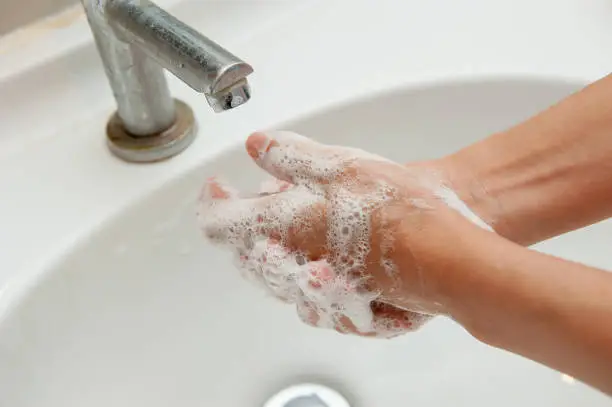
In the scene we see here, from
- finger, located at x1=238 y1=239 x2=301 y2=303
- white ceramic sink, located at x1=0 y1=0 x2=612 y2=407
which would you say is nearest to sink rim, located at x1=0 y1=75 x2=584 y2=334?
white ceramic sink, located at x1=0 y1=0 x2=612 y2=407

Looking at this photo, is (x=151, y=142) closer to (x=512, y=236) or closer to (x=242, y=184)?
(x=242, y=184)

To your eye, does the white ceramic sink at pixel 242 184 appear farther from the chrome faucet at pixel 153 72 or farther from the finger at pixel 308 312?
the finger at pixel 308 312

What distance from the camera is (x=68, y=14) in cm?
53

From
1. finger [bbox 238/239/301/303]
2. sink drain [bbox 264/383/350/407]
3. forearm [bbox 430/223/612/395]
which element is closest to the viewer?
forearm [bbox 430/223/612/395]

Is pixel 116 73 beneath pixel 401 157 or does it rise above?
above

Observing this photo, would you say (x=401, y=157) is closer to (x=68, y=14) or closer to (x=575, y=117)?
(x=575, y=117)

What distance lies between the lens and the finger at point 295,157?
1.32 ft

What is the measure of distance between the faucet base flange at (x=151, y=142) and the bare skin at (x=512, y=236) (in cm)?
7

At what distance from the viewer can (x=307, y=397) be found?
522 mm

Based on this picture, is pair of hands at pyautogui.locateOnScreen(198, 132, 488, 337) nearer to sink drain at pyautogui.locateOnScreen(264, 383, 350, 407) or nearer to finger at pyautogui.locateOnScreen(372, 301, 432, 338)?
finger at pyautogui.locateOnScreen(372, 301, 432, 338)

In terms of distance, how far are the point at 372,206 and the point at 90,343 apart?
21cm

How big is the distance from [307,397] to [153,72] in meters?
0.26

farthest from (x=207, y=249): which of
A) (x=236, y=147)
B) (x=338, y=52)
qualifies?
(x=338, y=52)

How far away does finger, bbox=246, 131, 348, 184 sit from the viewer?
40cm
